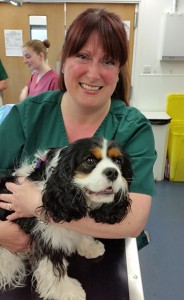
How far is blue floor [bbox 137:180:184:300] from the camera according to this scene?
216cm

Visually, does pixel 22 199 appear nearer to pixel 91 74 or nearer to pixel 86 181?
pixel 86 181

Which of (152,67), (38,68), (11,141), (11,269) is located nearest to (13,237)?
(11,269)

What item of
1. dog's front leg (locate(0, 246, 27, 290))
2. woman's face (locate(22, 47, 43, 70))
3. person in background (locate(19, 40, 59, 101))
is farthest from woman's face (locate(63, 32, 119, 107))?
woman's face (locate(22, 47, 43, 70))

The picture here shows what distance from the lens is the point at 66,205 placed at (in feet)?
2.92

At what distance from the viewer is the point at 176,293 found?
6.98ft

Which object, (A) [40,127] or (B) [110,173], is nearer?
(B) [110,173]

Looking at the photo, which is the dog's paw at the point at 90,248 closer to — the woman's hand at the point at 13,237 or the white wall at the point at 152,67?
the woman's hand at the point at 13,237

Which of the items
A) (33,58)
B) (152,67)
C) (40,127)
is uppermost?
(33,58)

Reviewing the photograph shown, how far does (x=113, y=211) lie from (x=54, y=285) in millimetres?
365

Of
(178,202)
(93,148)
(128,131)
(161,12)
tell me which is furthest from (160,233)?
(161,12)

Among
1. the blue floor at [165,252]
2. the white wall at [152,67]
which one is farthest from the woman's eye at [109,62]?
the white wall at [152,67]

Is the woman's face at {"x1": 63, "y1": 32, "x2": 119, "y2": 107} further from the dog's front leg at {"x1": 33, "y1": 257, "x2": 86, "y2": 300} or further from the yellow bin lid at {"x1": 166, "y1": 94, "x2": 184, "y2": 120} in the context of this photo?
the yellow bin lid at {"x1": 166, "y1": 94, "x2": 184, "y2": 120}

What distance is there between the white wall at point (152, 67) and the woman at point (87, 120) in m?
2.96

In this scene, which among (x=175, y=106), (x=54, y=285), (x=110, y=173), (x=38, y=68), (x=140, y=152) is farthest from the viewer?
(x=175, y=106)
